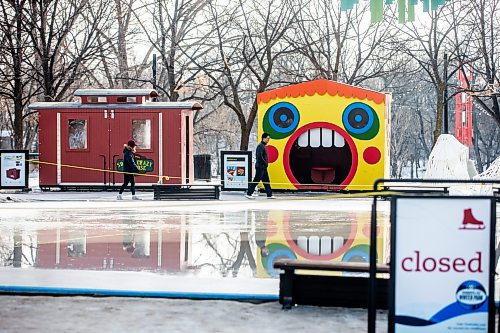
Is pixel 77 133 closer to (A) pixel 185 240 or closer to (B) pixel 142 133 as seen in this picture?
(B) pixel 142 133

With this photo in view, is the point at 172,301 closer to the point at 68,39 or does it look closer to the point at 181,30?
the point at 181,30

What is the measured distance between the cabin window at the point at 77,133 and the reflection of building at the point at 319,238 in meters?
10.4

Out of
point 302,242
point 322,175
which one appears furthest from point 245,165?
point 302,242

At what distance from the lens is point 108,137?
26.2 metres

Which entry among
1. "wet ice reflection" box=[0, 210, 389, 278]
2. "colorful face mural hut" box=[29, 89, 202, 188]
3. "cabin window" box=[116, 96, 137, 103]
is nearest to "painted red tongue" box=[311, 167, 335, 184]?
"colorful face mural hut" box=[29, 89, 202, 188]

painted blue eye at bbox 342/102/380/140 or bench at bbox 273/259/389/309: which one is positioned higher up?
painted blue eye at bbox 342/102/380/140

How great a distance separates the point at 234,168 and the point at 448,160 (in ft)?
22.0

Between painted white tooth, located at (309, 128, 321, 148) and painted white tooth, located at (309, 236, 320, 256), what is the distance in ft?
39.3

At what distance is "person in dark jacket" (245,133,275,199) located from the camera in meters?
23.5

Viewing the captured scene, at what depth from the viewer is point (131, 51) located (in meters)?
45.4

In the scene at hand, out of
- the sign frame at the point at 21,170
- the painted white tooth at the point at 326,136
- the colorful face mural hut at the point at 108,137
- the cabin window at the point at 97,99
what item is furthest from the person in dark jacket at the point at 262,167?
the sign frame at the point at 21,170

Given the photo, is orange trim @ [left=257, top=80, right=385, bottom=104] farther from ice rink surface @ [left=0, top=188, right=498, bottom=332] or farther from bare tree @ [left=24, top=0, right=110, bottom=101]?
bare tree @ [left=24, top=0, right=110, bottom=101]

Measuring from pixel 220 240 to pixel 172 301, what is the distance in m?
5.51

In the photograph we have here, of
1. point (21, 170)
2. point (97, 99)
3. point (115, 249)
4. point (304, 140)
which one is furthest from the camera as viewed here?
point (97, 99)
